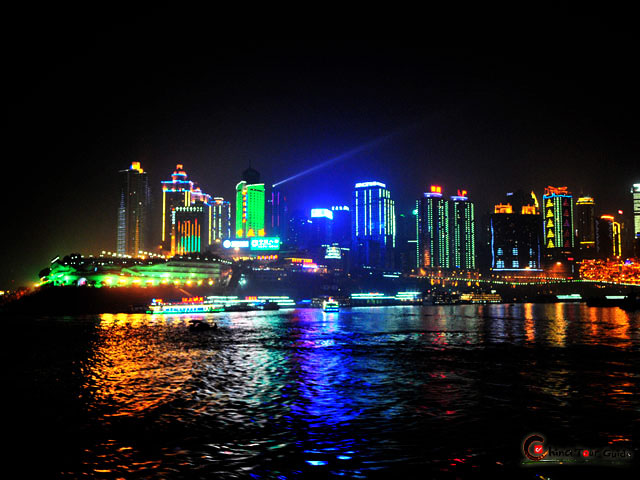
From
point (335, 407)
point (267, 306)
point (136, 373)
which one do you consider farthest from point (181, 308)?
point (335, 407)

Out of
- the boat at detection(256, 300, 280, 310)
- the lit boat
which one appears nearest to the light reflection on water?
the lit boat

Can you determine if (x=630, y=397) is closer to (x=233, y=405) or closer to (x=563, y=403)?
(x=563, y=403)

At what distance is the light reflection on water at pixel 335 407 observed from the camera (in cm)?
1455

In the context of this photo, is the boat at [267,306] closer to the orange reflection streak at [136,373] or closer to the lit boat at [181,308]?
the lit boat at [181,308]

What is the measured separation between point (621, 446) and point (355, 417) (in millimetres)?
8735

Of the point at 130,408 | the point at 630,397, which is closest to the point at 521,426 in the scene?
the point at 630,397

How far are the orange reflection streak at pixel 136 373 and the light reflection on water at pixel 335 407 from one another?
112 mm

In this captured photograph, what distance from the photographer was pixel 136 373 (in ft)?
102

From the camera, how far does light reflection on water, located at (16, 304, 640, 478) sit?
14.5m

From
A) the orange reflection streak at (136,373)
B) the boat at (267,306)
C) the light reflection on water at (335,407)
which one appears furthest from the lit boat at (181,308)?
the light reflection on water at (335,407)

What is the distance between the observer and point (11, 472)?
45.5ft

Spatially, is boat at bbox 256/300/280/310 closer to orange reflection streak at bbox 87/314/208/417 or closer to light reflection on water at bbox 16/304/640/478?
orange reflection streak at bbox 87/314/208/417

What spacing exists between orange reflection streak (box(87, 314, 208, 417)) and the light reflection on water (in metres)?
0.11

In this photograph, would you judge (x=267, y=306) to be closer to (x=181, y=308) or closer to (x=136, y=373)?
(x=181, y=308)
